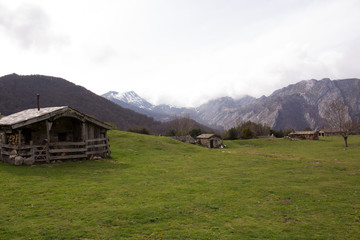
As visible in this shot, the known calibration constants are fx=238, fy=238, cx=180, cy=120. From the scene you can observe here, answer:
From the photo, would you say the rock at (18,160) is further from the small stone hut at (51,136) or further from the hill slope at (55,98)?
the hill slope at (55,98)

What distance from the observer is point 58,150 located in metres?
22.7

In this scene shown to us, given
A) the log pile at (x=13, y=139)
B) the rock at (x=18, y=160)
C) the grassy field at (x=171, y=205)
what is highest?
the log pile at (x=13, y=139)

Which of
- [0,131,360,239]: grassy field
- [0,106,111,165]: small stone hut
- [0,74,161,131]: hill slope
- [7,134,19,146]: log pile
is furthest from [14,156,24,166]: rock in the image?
[0,74,161,131]: hill slope

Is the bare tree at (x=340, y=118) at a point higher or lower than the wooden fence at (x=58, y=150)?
higher

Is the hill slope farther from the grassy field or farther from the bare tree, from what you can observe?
the grassy field

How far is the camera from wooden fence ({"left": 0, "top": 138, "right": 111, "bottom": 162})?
21.2 metres

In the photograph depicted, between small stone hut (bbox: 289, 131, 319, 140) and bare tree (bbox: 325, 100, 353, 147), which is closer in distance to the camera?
bare tree (bbox: 325, 100, 353, 147)

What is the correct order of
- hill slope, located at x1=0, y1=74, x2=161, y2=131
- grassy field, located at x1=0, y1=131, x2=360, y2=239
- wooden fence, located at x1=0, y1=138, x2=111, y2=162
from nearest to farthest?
grassy field, located at x1=0, y1=131, x2=360, y2=239 < wooden fence, located at x1=0, y1=138, x2=111, y2=162 < hill slope, located at x1=0, y1=74, x2=161, y2=131

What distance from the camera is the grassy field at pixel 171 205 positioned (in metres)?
8.90

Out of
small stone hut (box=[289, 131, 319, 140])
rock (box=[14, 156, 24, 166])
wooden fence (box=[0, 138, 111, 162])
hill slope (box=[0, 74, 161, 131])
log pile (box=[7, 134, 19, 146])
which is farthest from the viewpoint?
hill slope (box=[0, 74, 161, 131])

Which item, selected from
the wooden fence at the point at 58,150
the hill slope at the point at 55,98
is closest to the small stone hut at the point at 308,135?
the wooden fence at the point at 58,150

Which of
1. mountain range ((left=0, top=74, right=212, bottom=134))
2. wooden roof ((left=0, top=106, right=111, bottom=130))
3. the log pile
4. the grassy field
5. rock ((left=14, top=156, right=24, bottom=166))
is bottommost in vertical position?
the grassy field

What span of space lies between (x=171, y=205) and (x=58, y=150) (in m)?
15.6

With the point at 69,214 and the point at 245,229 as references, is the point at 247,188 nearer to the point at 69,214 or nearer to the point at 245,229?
the point at 245,229
